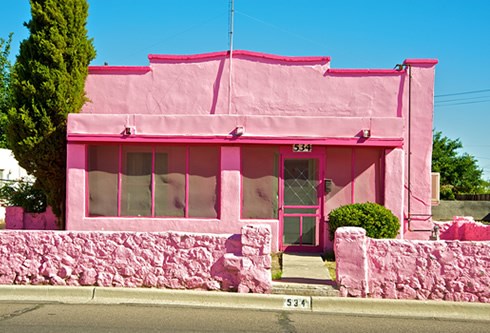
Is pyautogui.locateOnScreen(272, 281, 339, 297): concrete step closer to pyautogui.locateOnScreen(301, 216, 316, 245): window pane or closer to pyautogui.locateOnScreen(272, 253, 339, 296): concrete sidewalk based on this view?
pyautogui.locateOnScreen(272, 253, 339, 296): concrete sidewalk

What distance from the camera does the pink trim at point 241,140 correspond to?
41.1 feet

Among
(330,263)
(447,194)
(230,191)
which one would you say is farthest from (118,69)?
(447,194)

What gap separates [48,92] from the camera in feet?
42.3

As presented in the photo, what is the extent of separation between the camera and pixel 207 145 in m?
12.9

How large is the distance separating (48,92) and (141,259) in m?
5.99

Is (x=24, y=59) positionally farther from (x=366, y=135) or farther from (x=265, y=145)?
(x=366, y=135)

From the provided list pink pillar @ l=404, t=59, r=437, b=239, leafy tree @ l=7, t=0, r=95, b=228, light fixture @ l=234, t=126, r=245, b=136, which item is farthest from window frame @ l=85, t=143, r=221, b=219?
pink pillar @ l=404, t=59, r=437, b=239

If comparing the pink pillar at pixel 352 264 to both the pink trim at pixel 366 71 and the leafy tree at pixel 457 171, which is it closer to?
the pink trim at pixel 366 71

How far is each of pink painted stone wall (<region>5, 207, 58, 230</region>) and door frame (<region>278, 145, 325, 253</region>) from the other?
570 centimetres

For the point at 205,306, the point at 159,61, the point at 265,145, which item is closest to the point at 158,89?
the point at 159,61

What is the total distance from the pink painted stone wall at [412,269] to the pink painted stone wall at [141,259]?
1.25 meters

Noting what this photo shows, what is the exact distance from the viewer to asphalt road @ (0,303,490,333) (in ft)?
22.2

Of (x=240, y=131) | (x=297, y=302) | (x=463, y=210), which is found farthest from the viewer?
(x=463, y=210)

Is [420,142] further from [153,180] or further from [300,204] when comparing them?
[153,180]
